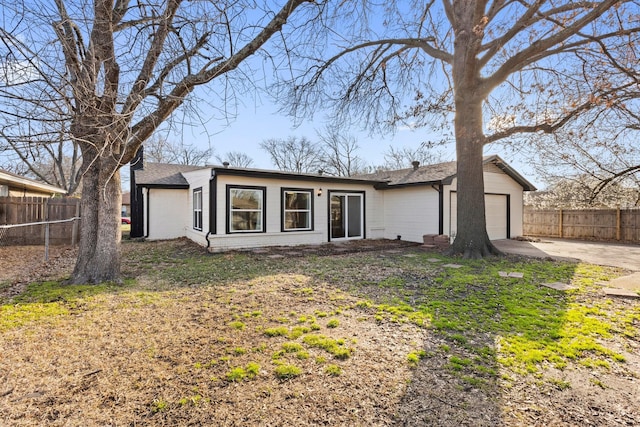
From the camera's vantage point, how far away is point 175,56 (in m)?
4.36

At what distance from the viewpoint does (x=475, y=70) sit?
8633 mm

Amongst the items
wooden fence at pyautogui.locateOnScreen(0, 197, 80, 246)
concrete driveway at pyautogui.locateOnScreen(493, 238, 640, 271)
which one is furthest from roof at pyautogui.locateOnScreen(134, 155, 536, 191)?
concrete driveway at pyautogui.locateOnScreen(493, 238, 640, 271)

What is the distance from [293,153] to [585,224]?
26781 millimetres

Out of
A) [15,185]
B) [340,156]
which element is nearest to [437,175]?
[15,185]

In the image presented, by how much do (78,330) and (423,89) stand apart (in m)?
10.9

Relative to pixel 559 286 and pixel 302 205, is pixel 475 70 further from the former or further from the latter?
pixel 302 205

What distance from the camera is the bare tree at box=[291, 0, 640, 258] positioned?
7723 mm

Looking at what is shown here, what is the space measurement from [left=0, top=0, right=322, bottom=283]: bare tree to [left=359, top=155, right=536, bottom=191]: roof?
7.01 metres

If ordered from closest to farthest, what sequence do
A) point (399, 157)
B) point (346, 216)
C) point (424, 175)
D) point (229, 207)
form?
point (229, 207)
point (424, 175)
point (346, 216)
point (399, 157)

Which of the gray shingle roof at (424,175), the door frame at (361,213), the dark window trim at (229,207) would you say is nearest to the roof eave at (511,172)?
the gray shingle roof at (424,175)

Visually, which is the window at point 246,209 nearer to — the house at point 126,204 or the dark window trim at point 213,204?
the dark window trim at point 213,204

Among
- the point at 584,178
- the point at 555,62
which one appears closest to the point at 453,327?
the point at 555,62

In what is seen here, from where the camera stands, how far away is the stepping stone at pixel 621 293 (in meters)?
4.92

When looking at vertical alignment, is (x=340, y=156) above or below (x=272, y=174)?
above
